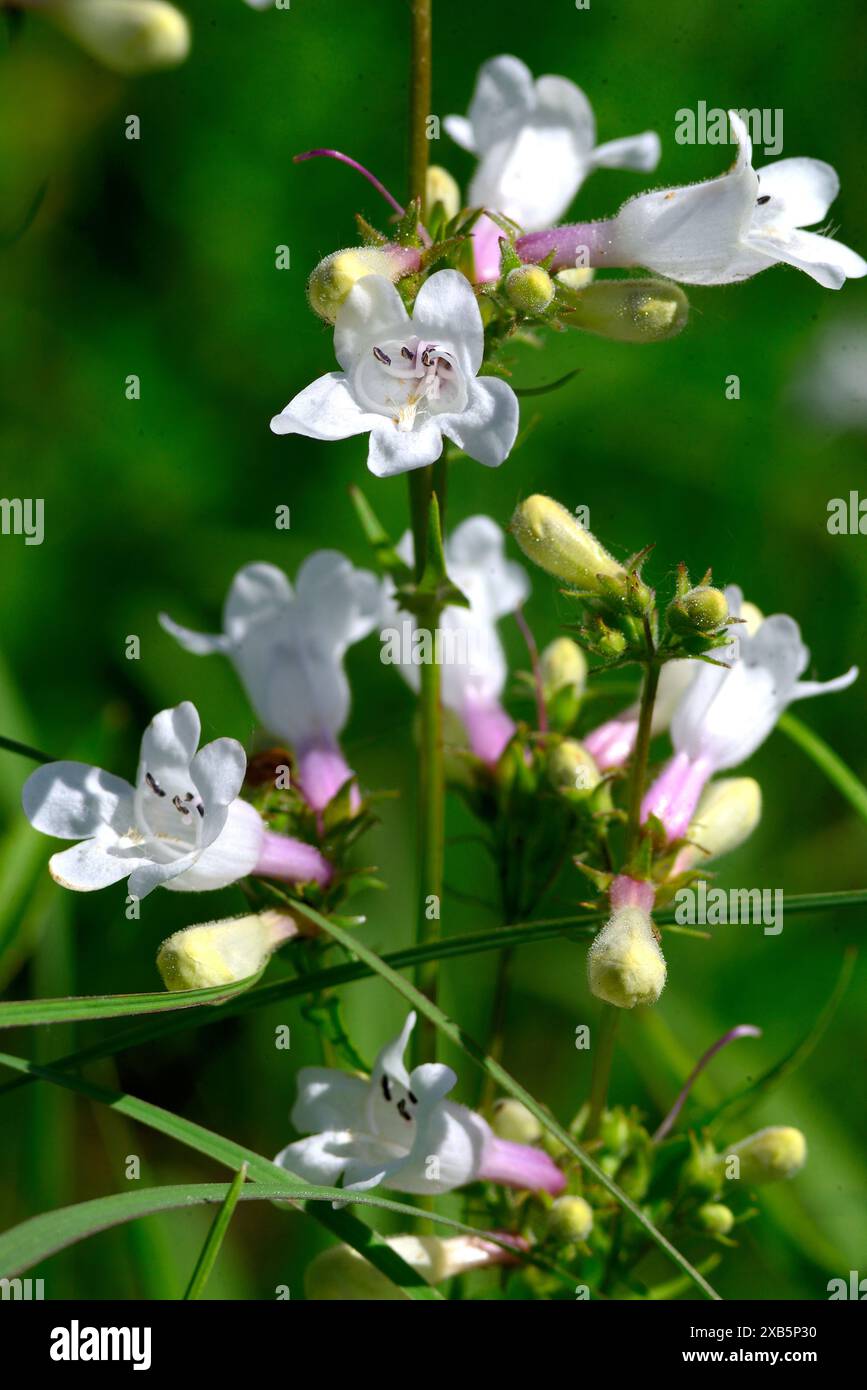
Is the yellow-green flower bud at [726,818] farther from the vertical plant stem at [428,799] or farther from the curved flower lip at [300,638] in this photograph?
the curved flower lip at [300,638]

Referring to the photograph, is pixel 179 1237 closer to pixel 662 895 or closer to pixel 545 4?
pixel 662 895

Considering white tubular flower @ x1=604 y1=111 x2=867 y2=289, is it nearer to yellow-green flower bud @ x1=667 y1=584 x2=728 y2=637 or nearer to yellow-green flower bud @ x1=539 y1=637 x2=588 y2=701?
yellow-green flower bud @ x1=667 y1=584 x2=728 y2=637

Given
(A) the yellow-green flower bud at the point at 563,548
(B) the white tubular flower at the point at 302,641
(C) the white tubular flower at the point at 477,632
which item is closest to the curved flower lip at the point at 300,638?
(B) the white tubular flower at the point at 302,641

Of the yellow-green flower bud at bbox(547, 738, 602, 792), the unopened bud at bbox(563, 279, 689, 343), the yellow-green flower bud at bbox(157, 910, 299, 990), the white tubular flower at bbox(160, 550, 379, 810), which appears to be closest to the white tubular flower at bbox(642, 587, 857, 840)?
the yellow-green flower bud at bbox(547, 738, 602, 792)

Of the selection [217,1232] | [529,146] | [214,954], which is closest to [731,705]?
[214,954]

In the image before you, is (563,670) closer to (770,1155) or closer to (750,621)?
(750,621)
